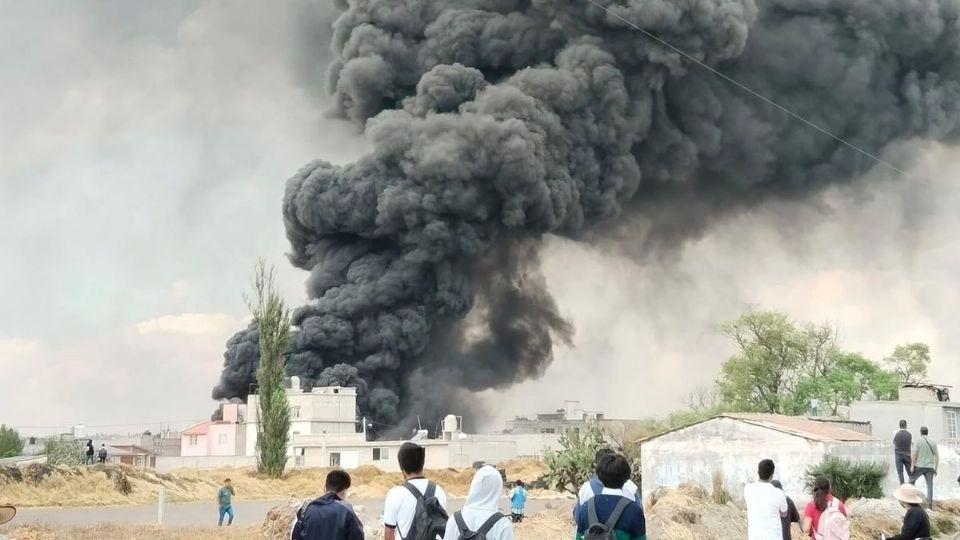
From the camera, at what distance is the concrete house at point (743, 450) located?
24531 mm

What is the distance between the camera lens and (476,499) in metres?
6.63

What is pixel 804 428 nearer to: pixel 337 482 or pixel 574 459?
pixel 574 459

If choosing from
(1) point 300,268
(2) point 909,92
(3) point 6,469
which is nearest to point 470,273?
(1) point 300,268

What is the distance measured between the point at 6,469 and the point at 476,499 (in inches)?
A: 1202

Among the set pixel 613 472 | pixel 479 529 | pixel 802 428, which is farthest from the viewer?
pixel 802 428

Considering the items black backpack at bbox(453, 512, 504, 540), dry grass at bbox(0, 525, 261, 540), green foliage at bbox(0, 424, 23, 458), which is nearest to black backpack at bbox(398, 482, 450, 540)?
black backpack at bbox(453, 512, 504, 540)

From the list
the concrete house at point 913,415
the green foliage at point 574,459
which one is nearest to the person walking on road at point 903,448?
the green foliage at point 574,459

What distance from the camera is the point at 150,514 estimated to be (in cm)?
2728

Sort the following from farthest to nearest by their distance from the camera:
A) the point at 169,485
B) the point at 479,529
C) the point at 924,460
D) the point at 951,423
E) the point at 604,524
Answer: the point at 169,485
the point at 951,423
the point at 924,460
the point at 604,524
the point at 479,529

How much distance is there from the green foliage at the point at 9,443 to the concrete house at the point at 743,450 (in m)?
32.8

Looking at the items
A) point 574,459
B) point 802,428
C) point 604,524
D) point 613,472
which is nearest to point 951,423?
point 802,428

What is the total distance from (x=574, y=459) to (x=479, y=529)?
29042 millimetres

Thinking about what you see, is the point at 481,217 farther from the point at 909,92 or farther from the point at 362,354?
the point at 909,92

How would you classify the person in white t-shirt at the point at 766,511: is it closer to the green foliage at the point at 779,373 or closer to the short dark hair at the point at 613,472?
the short dark hair at the point at 613,472
